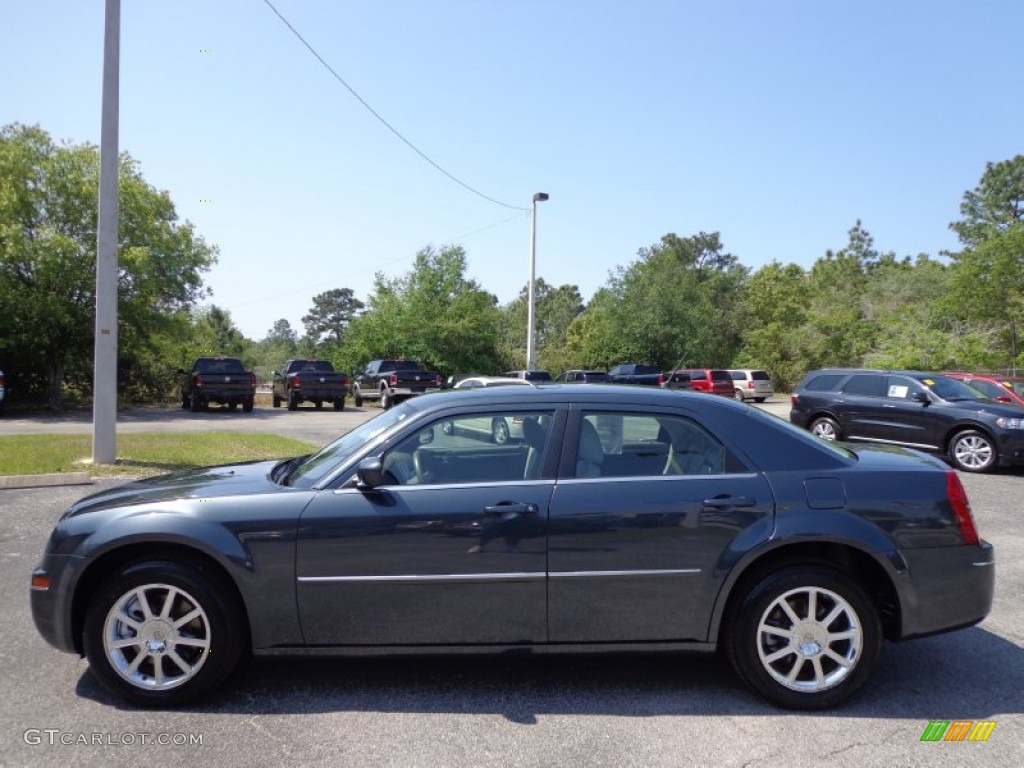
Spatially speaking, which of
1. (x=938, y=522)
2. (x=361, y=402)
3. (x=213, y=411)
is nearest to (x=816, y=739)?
(x=938, y=522)

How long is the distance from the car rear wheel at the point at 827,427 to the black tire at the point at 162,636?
1296 cm

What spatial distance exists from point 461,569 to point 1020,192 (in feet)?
239

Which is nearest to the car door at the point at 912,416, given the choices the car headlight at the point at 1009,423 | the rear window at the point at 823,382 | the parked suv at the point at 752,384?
the car headlight at the point at 1009,423

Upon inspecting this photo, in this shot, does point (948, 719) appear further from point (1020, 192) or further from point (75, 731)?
point (1020, 192)

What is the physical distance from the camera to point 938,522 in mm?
3752

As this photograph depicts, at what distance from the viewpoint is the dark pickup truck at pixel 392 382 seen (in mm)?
27375

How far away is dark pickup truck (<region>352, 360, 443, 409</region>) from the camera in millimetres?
27375

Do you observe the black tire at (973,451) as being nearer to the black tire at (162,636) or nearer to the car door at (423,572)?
the car door at (423,572)

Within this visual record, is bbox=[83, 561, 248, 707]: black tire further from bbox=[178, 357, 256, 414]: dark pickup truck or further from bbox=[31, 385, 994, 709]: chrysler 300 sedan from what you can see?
bbox=[178, 357, 256, 414]: dark pickup truck

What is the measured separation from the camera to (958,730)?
3461mm

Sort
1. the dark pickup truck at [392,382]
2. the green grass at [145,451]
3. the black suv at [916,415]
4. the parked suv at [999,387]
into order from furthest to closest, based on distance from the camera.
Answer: the dark pickup truck at [392,382] → the parked suv at [999,387] → the black suv at [916,415] → the green grass at [145,451]

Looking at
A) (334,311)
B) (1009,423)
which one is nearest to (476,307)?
(1009,423)

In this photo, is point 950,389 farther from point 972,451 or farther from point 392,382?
point 392,382

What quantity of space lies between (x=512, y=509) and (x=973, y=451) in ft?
37.2
